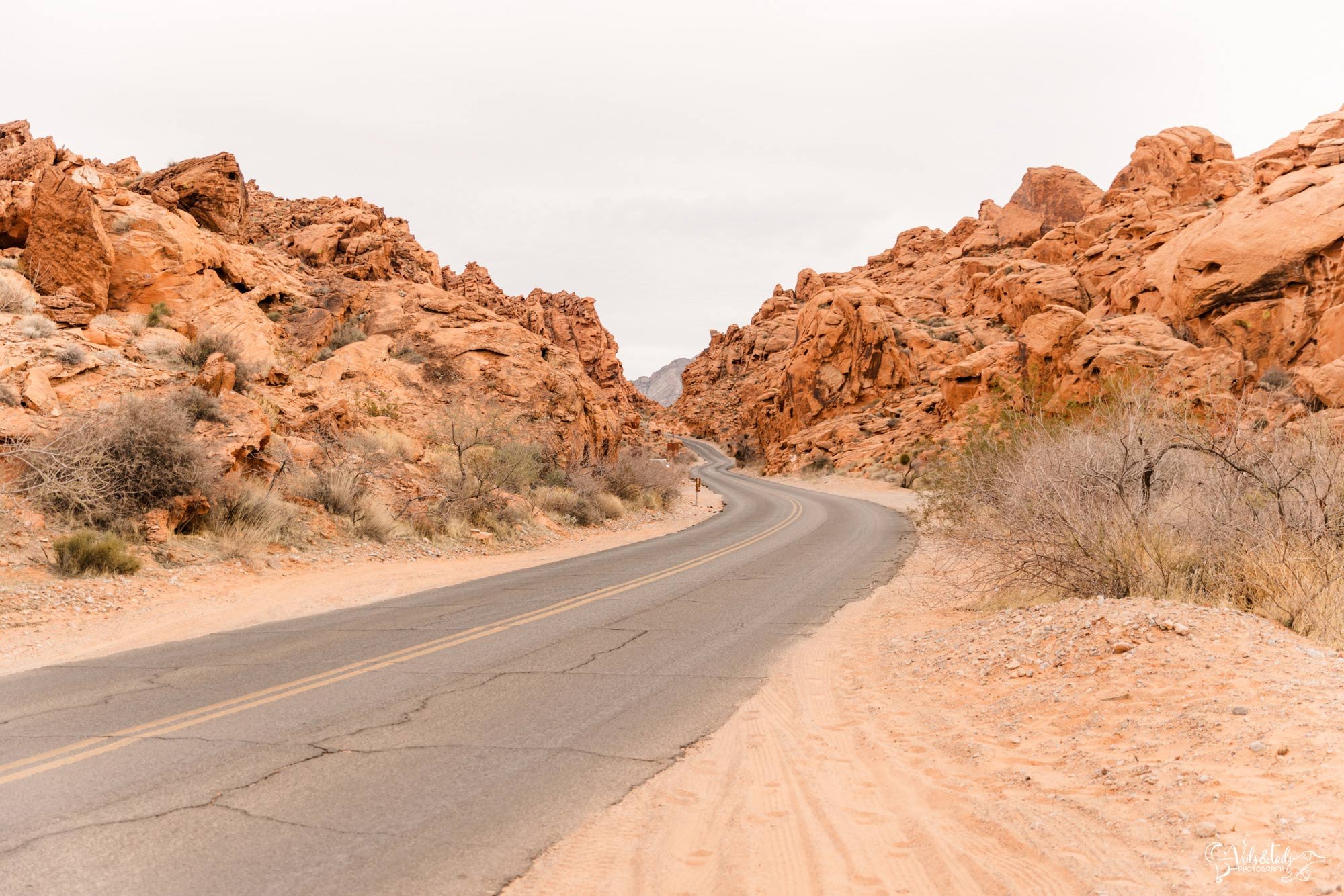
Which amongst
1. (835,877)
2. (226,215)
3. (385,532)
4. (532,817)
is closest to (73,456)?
(385,532)

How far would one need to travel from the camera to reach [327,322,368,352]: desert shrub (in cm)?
2475

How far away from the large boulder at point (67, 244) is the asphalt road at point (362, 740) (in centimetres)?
1558

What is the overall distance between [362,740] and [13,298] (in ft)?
58.8

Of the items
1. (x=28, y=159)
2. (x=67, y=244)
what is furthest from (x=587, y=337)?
(x=67, y=244)

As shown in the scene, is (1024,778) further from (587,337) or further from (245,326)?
(587,337)

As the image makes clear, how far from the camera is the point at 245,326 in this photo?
2248 centimetres

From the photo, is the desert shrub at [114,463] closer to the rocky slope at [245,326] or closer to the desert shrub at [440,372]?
the rocky slope at [245,326]

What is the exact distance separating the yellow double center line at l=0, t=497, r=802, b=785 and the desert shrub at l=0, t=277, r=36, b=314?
15.1 m

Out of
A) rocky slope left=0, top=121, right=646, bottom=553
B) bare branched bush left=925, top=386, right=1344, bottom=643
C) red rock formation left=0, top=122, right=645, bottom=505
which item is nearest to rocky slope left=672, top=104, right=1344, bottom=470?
bare branched bush left=925, top=386, right=1344, bottom=643

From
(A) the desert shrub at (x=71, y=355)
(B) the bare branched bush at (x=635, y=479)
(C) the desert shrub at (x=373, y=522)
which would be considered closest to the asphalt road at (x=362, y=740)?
(C) the desert shrub at (x=373, y=522)

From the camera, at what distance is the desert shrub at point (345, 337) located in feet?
81.2

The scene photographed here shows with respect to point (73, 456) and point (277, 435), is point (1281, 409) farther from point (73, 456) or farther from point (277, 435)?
point (73, 456)

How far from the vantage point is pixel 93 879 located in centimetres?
320

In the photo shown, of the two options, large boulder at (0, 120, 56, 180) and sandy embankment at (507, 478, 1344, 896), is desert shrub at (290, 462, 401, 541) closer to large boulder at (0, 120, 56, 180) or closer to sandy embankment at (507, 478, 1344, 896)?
sandy embankment at (507, 478, 1344, 896)
